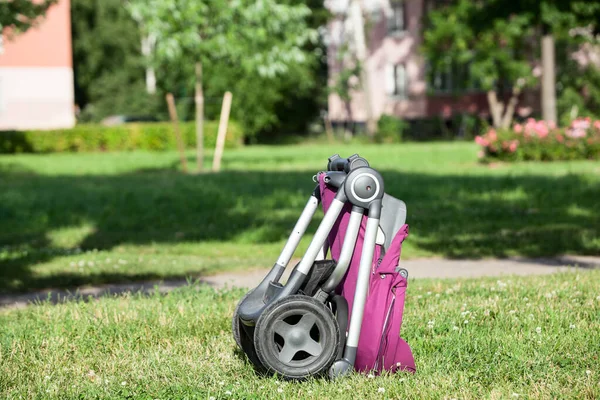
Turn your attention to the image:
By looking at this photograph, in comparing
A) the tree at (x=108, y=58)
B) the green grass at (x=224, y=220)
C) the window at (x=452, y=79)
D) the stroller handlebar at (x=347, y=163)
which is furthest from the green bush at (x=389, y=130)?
the stroller handlebar at (x=347, y=163)

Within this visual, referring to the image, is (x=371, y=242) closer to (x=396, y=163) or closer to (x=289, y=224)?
(x=289, y=224)

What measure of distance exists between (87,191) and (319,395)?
443 inches

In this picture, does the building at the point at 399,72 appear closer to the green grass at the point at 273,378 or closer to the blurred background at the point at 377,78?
the blurred background at the point at 377,78

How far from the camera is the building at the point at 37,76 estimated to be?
39125mm

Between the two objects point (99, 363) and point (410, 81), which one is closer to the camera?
point (99, 363)

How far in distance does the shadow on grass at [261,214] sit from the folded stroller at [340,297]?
409 centimetres

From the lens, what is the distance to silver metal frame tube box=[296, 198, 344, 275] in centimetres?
404

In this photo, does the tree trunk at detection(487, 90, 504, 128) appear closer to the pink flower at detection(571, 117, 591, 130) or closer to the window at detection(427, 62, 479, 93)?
the window at detection(427, 62, 479, 93)

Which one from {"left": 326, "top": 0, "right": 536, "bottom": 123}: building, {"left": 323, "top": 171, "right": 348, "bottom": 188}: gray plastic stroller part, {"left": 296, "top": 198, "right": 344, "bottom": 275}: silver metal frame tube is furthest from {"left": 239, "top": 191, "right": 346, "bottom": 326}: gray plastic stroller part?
{"left": 326, "top": 0, "right": 536, "bottom": 123}: building

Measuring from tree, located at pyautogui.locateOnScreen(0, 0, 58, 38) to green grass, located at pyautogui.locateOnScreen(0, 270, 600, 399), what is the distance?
52.6 ft

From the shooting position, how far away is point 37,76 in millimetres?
39531

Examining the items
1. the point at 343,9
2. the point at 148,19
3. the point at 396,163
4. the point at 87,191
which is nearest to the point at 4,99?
the point at 343,9

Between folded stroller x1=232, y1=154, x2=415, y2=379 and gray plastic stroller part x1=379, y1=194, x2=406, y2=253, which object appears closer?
folded stroller x1=232, y1=154, x2=415, y2=379

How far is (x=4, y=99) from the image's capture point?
3925 centimetres
